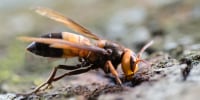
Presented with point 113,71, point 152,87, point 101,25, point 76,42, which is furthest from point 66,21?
point 101,25

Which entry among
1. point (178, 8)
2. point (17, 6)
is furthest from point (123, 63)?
point (17, 6)

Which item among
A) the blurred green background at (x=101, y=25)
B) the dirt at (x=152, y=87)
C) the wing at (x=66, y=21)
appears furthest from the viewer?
the blurred green background at (x=101, y=25)

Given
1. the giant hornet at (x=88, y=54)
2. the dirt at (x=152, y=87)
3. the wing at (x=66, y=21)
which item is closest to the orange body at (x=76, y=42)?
the giant hornet at (x=88, y=54)

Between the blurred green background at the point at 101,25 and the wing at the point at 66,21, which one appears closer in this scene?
the wing at the point at 66,21

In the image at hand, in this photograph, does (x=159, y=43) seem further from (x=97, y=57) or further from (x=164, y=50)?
(x=97, y=57)

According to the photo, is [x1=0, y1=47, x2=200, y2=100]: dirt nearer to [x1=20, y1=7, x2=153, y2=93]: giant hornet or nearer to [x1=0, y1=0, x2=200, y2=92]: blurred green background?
[x1=20, y1=7, x2=153, y2=93]: giant hornet

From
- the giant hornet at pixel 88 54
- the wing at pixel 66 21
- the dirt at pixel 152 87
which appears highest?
the wing at pixel 66 21

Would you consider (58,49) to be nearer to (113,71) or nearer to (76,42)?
(76,42)

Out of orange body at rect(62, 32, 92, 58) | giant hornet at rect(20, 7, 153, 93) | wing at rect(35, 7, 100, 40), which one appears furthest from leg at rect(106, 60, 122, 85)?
wing at rect(35, 7, 100, 40)

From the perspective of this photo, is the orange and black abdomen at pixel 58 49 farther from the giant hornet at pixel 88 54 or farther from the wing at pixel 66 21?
the wing at pixel 66 21
